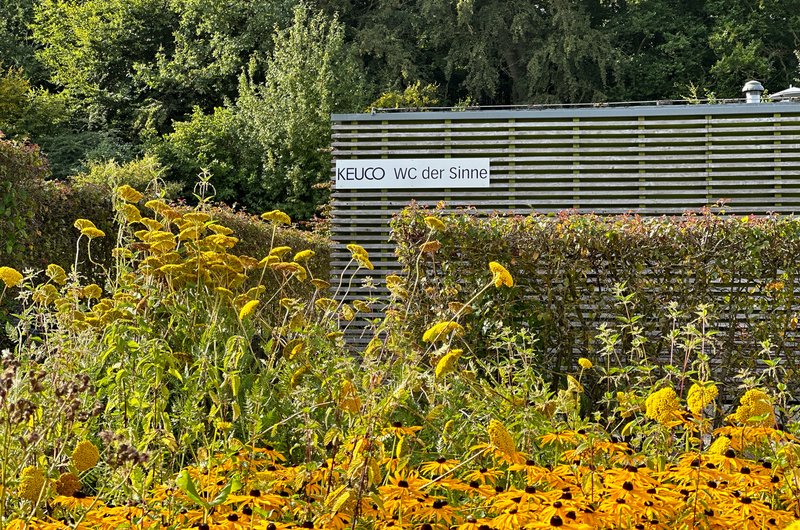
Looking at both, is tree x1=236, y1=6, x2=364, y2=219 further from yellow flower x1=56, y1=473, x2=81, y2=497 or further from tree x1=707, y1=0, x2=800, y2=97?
yellow flower x1=56, y1=473, x2=81, y2=497

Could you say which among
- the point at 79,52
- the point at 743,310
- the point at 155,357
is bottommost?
the point at 743,310

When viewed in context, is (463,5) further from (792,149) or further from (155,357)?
(155,357)

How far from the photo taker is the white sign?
33.4 ft

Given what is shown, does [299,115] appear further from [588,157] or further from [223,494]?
[223,494]

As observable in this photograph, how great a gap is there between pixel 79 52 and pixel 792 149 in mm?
19837

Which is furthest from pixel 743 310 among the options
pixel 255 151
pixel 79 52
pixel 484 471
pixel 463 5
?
pixel 79 52

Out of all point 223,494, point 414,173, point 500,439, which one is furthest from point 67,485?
point 414,173

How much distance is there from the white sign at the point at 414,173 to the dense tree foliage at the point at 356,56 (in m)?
11.8

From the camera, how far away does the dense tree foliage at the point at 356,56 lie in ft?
73.3

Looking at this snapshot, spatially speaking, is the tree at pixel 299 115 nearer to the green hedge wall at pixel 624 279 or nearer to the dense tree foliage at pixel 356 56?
the dense tree foliage at pixel 356 56

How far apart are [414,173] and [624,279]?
4779 millimetres

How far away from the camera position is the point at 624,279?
5684 mm

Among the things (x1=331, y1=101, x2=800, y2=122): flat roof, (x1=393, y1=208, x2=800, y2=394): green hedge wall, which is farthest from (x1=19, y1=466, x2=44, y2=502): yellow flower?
(x1=331, y1=101, x2=800, y2=122): flat roof

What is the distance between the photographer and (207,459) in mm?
2131
